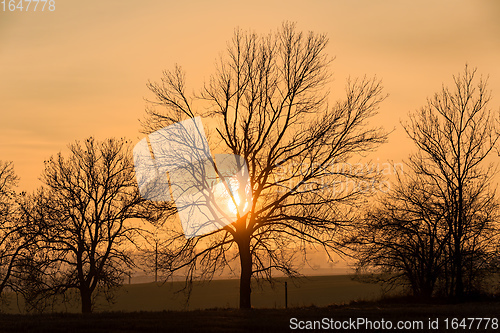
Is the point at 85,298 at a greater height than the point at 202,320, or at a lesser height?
lesser

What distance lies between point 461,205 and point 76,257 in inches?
890

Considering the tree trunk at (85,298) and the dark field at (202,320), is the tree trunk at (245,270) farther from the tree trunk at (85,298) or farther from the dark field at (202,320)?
the tree trunk at (85,298)

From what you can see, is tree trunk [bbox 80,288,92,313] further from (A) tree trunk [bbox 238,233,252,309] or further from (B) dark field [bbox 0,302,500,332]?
(B) dark field [bbox 0,302,500,332]

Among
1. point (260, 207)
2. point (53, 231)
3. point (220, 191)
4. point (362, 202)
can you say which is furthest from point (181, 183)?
point (53, 231)

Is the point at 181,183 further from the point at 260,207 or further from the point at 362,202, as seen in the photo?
the point at 362,202

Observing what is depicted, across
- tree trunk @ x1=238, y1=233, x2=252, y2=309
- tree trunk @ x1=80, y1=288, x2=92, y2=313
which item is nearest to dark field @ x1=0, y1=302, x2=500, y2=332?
tree trunk @ x1=238, y1=233, x2=252, y2=309

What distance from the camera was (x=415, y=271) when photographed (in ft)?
111

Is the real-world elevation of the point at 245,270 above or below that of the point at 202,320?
above

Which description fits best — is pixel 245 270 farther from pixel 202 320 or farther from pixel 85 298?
pixel 85 298

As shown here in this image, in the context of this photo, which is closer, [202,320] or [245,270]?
[202,320]

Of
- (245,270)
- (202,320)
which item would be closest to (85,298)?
(245,270)

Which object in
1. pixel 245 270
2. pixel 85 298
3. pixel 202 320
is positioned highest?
pixel 245 270

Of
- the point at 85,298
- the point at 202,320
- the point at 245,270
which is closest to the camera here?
the point at 202,320

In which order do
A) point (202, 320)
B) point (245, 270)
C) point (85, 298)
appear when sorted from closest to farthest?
1. point (202, 320)
2. point (245, 270)
3. point (85, 298)
